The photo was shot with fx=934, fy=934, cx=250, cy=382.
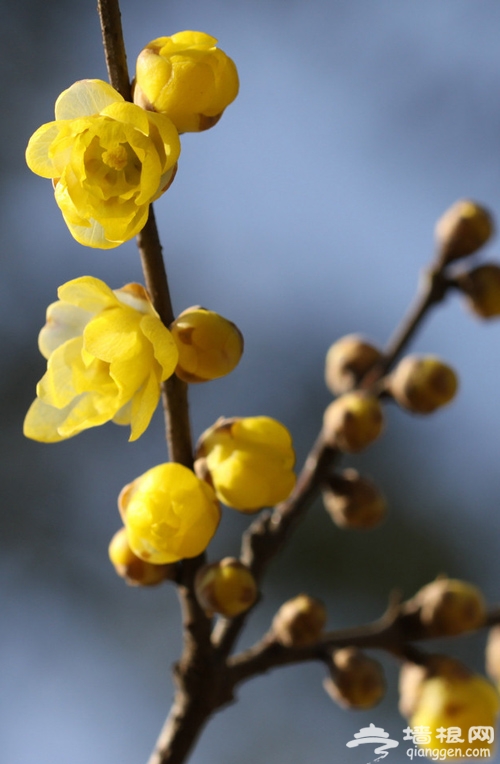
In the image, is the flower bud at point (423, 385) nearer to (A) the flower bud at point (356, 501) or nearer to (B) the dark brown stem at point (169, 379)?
(A) the flower bud at point (356, 501)

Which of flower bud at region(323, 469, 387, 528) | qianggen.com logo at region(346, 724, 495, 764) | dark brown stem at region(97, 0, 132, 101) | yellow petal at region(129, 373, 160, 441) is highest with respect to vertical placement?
dark brown stem at region(97, 0, 132, 101)

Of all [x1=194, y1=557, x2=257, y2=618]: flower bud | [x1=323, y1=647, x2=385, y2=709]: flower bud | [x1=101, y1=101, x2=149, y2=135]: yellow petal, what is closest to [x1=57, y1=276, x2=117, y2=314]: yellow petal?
[x1=101, y1=101, x2=149, y2=135]: yellow petal

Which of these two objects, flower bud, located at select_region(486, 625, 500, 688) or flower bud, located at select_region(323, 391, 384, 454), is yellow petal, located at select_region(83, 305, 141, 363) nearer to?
flower bud, located at select_region(323, 391, 384, 454)

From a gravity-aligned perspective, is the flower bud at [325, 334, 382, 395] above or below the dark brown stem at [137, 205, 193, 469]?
below

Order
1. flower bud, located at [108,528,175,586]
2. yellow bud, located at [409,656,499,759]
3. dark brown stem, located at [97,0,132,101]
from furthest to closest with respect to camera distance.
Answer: yellow bud, located at [409,656,499,759]
flower bud, located at [108,528,175,586]
dark brown stem, located at [97,0,132,101]

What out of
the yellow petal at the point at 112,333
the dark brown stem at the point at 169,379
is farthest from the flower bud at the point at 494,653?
the yellow petal at the point at 112,333

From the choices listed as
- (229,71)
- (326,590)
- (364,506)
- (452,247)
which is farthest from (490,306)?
(326,590)

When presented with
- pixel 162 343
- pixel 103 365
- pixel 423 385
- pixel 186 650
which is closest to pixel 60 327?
pixel 103 365
